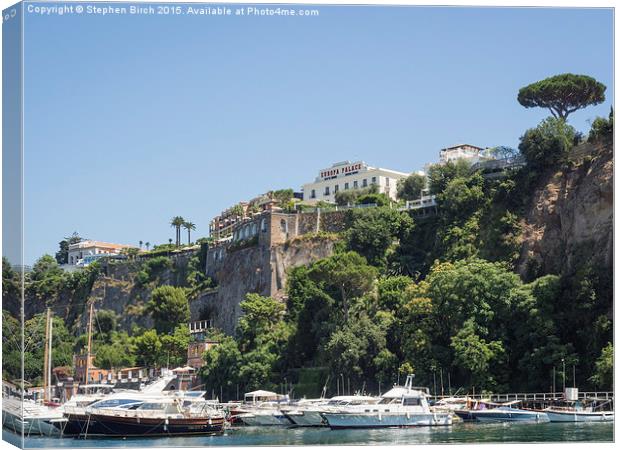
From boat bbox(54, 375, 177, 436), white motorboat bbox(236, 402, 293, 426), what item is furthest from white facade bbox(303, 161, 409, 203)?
boat bbox(54, 375, 177, 436)

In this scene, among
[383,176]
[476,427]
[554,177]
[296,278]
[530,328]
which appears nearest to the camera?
[476,427]

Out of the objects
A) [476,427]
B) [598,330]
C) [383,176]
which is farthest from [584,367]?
[383,176]

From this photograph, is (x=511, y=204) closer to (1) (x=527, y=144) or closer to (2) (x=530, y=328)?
(1) (x=527, y=144)

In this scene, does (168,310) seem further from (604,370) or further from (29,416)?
(29,416)

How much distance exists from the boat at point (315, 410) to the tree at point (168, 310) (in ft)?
67.9

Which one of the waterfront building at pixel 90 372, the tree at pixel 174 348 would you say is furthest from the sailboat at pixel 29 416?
the tree at pixel 174 348

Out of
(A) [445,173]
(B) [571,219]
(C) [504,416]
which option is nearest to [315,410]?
(C) [504,416]

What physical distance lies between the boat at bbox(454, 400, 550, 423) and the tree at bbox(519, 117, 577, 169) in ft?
38.7

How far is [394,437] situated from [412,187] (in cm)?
3196

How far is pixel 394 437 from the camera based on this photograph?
26984 mm

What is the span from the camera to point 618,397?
1838 centimetres

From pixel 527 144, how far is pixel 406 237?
27.0 feet

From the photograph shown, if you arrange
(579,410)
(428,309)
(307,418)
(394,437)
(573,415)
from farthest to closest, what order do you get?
1. (428,309)
2. (307,418)
3. (579,410)
4. (573,415)
5. (394,437)

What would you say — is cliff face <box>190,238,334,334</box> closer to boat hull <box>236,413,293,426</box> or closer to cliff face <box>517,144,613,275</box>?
cliff face <box>517,144,613,275</box>
